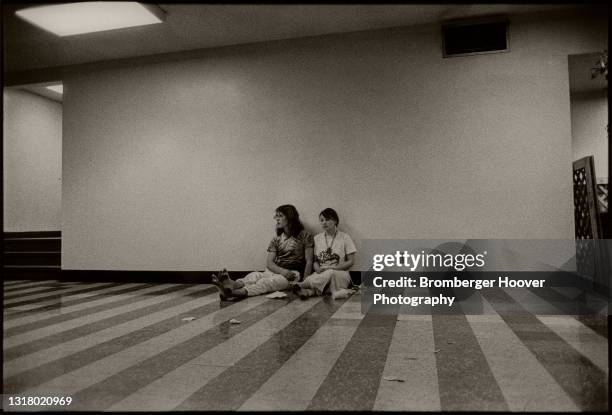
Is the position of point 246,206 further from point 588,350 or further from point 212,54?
point 588,350

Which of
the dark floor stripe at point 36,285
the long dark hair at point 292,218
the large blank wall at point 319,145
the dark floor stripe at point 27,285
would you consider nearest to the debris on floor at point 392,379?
the long dark hair at point 292,218

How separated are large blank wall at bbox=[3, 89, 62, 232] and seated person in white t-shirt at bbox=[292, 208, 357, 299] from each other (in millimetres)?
6024

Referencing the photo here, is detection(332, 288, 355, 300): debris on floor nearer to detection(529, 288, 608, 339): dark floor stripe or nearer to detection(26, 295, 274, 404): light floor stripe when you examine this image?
detection(26, 295, 274, 404): light floor stripe

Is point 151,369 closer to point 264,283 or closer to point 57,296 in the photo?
point 264,283

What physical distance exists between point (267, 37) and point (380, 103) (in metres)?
1.72

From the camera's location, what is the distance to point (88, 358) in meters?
2.45

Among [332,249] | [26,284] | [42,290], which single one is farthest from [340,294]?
[26,284]

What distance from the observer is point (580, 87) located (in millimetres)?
7395

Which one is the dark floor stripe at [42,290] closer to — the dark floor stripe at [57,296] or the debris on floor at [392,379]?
the dark floor stripe at [57,296]

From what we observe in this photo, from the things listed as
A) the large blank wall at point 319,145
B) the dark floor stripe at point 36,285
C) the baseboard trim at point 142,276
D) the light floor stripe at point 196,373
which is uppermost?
the large blank wall at point 319,145

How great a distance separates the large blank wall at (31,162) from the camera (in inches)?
312

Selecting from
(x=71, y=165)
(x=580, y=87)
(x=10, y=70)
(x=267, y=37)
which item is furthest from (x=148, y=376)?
(x=580, y=87)

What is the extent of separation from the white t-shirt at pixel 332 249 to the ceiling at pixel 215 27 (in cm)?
256

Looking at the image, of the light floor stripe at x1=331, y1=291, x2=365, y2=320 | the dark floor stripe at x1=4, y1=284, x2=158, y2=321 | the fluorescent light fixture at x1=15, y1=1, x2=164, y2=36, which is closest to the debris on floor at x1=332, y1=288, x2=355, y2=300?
the light floor stripe at x1=331, y1=291, x2=365, y2=320
